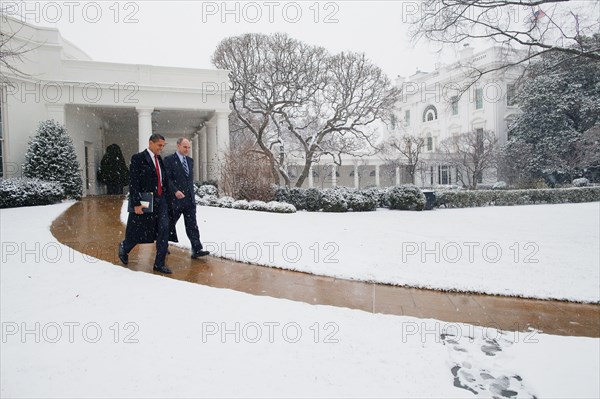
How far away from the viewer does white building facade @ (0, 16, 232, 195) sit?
47.5ft

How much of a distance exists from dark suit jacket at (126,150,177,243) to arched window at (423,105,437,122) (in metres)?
38.8

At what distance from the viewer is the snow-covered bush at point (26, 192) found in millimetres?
11406

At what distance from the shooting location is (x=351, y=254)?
608 cm

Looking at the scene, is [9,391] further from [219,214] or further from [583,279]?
[219,214]

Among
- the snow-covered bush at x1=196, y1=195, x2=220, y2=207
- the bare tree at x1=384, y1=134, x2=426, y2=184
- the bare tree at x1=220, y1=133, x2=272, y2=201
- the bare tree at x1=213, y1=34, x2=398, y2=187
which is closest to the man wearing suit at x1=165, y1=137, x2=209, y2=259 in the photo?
the snow-covered bush at x1=196, y1=195, x2=220, y2=207

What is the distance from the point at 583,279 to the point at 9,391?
667 centimetres

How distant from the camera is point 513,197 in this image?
17.8 metres

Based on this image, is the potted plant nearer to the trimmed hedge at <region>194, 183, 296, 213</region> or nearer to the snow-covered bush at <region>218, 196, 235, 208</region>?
the trimmed hedge at <region>194, 183, 296, 213</region>

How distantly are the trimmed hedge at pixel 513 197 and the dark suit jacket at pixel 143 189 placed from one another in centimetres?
1406

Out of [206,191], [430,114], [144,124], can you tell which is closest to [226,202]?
[206,191]

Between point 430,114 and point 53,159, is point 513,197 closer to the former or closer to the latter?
point 53,159


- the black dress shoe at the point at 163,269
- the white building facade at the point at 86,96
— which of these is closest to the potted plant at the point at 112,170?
the white building facade at the point at 86,96

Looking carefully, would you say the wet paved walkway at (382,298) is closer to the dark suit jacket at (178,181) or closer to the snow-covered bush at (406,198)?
the dark suit jacket at (178,181)

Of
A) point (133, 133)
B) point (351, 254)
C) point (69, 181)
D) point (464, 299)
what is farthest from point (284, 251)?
point (133, 133)
